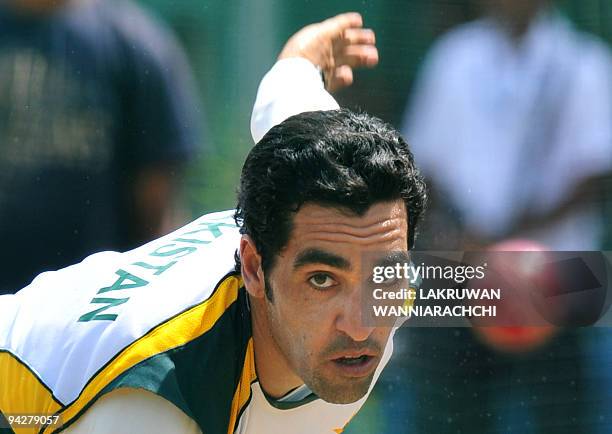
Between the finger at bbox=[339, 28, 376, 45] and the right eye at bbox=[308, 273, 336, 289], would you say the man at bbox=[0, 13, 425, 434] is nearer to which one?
the right eye at bbox=[308, 273, 336, 289]

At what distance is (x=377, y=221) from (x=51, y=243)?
76 cm

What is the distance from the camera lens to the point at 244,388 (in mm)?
1239

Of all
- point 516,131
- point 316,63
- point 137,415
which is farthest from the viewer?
point 516,131

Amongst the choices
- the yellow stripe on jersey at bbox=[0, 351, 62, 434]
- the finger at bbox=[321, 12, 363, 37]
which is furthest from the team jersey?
the finger at bbox=[321, 12, 363, 37]

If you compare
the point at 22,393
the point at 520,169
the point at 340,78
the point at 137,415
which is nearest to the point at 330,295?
the point at 137,415

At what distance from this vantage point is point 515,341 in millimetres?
1869

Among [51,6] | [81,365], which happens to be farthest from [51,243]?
[81,365]

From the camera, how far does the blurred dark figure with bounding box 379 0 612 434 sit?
1830mm

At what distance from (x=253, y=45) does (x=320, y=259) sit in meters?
0.76

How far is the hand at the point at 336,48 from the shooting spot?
68.0 inches

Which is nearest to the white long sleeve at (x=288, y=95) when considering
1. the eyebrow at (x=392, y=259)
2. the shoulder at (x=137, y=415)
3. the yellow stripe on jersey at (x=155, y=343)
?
the eyebrow at (x=392, y=259)

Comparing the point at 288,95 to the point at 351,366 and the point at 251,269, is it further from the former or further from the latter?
the point at 351,366

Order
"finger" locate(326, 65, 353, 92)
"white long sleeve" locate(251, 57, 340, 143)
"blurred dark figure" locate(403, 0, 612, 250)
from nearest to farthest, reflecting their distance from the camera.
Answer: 1. "white long sleeve" locate(251, 57, 340, 143)
2. "finger" locate(326, 65, 353, 92)
3. "blurred dark figure" locate(403, 0, 612, 250)

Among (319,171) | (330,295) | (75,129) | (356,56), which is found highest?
(356,56)
